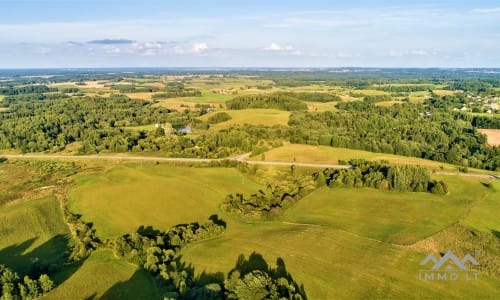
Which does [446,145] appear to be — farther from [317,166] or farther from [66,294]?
[66,294]

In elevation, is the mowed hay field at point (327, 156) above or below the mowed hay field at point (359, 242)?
above

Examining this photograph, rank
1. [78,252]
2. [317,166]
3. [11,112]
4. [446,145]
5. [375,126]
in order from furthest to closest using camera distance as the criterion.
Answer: [11,112], [375,126], [446,145], [317,166], [78,252]

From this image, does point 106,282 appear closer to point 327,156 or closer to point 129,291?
point 129,291

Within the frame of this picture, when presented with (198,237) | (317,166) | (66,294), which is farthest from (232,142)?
(66,294)

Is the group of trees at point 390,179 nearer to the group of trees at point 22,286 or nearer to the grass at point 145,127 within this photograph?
the group of trees at point 22,286

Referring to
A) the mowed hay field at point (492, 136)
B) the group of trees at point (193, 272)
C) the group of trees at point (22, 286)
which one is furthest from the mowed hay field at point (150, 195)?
the mowed hay field at point (492, 136)

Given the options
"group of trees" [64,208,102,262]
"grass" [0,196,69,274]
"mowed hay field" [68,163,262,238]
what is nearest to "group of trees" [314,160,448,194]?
"mowed hay field" [68,163,262,238]
